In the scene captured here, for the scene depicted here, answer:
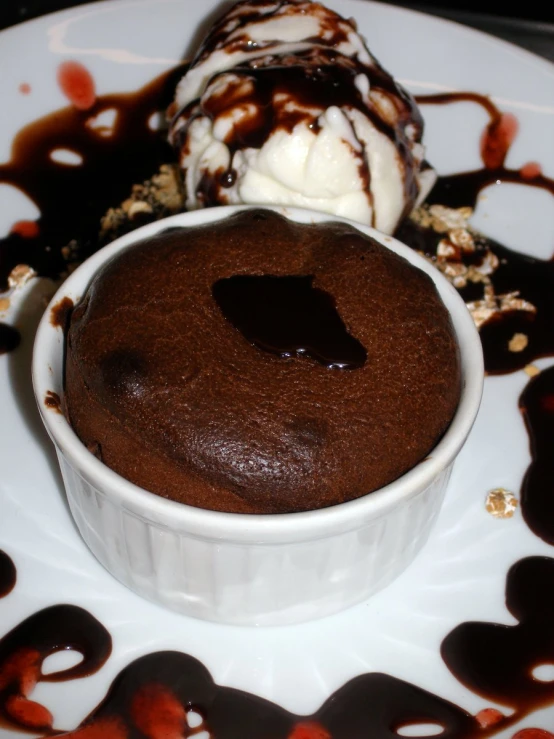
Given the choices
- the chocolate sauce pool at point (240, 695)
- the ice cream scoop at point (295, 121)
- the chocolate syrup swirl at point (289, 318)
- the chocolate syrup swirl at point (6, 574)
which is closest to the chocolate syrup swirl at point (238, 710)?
the chocolate sauce pool at point (240, 695)

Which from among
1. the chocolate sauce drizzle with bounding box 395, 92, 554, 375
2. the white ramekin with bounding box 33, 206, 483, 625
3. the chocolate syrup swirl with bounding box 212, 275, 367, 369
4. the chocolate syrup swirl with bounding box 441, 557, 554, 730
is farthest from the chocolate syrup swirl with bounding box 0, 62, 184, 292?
the chocolate syrup swirl with bounding box 441, 557, 554, 730

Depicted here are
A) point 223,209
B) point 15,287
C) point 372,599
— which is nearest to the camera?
point 372,599

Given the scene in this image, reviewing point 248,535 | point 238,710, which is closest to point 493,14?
point 248,535

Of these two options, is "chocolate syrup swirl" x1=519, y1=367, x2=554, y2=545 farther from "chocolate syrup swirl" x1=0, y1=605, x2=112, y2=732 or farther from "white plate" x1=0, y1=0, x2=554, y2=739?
"chocolate syrup swirl" x1=0, y1=605, x2=112, y2=732

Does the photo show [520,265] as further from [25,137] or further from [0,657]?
[0,657]

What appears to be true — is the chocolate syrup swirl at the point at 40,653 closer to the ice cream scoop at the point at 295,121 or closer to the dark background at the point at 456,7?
the ice cream scoop at the point at 295,121

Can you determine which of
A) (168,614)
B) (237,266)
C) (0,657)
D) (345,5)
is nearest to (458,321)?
(237,266)

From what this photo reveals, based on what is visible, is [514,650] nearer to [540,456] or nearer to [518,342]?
[540,456]
